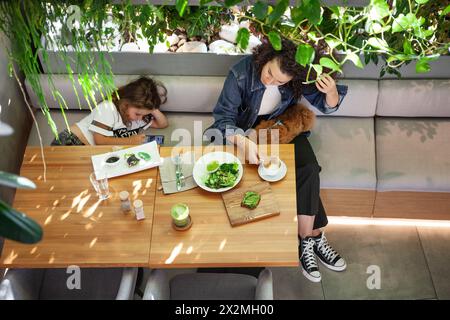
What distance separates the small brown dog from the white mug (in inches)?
8.5

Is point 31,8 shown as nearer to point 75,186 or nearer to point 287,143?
point 75,186

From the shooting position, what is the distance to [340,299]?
101 inches

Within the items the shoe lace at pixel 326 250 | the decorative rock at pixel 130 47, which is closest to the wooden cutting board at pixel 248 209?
the shoe lace at pixel 326 250

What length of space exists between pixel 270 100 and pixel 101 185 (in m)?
0.94

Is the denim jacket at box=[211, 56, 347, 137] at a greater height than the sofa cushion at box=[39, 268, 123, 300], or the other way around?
the denim jacket at box=[211, 56, 347, 137]

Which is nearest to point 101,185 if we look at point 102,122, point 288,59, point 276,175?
point 102,122

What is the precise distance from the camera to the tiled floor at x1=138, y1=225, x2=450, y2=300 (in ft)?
8.53

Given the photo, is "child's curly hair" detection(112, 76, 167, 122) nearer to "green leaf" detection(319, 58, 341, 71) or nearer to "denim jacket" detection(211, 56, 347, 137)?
"denim jacket" detection(211, 56, 347, 137)

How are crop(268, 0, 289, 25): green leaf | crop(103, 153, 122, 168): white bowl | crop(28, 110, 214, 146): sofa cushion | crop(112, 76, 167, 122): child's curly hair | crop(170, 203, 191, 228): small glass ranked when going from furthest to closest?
crop(28, 110, 214, 146): sofa cushion
crop(112, 76, 167, 122): child's curly hair
crop(103, 153, 122, 168): white bowl
crop(170, 203, 191, 228): small glass
crop(268, 0, 289, 25): green leaf

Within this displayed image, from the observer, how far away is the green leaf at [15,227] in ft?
3.27

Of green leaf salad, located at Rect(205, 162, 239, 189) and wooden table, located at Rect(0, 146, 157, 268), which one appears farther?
green leaf salad, located at Rect(205, 162, 239, 189)

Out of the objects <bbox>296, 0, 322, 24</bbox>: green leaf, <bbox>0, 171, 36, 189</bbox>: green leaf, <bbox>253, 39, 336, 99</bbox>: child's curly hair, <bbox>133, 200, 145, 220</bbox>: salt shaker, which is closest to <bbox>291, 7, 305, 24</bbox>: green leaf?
<bbox>296, 0, 322, 24</bbox>: green leaf

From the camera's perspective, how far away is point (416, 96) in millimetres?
2650

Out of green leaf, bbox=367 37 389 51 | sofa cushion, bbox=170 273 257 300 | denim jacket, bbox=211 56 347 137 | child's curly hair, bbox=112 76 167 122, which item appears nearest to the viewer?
green leaf, bbox=367 37 389 51
